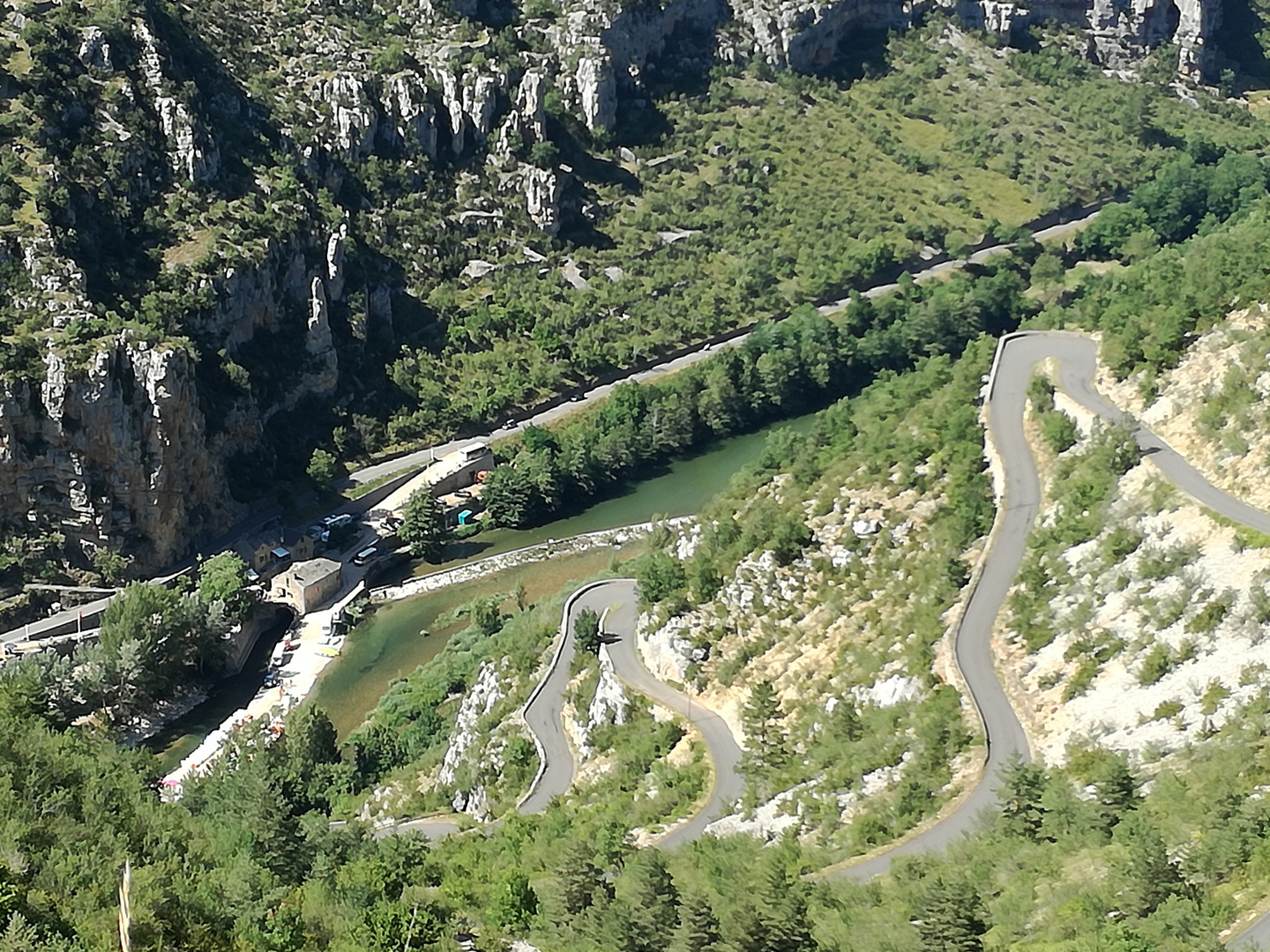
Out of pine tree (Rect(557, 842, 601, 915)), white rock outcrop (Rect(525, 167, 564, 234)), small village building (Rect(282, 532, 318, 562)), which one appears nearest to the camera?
pine tree (Rect(557, 842, 601, 915))

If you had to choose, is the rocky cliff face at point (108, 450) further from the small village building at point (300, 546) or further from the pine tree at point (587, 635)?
the pine tree at point (587, 635)

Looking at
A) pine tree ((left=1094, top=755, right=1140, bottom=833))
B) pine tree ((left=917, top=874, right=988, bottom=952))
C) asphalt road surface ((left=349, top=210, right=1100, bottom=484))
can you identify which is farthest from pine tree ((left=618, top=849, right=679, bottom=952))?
asphalt road surface ((left=349, top=210, right=1100, bottom=484))

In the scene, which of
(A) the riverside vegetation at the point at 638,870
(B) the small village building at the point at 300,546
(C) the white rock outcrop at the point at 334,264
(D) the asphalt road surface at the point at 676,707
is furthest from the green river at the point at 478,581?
(C) the white rock outcrop at the point at 334,264

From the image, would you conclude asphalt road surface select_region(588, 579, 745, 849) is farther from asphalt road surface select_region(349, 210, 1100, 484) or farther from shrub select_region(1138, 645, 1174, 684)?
asphalt road surface select_region(349, 210, 1100, 484)

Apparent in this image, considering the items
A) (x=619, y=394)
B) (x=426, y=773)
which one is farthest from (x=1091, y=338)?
(x=619, y=394)

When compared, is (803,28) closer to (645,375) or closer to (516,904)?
(645,375)

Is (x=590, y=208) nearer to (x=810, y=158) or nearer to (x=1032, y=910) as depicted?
(x=810, y=158)

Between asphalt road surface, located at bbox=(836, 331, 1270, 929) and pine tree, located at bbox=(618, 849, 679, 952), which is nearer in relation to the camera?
pine tree, located at bbox=(618, 849, 679, 952)
